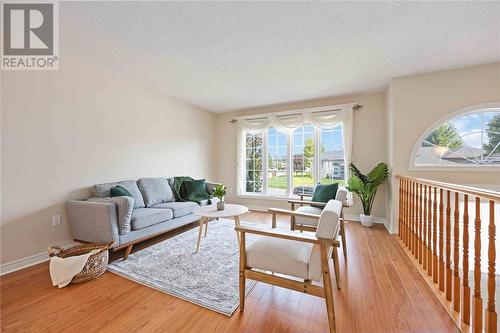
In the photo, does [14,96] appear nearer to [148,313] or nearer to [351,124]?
[148,313]

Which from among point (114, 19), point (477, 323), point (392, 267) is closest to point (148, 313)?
point (477, 323)

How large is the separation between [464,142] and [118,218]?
493 centimetres

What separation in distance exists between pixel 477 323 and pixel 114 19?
12.2 ft

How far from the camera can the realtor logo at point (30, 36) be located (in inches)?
76.1

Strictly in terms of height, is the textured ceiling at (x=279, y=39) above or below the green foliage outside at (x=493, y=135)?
above

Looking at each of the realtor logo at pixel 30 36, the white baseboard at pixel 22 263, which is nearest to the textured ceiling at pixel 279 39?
the realtor logo at pixel 30 36

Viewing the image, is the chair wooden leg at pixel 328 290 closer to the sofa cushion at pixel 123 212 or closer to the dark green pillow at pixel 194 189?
the sofa cushion at pixel 123 212

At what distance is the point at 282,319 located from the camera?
60.0 inches

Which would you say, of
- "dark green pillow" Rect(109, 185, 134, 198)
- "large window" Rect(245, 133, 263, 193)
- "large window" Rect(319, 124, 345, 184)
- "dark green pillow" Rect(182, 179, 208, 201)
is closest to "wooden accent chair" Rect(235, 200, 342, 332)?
"dark green pillow" Rect(109, 185, 134, 198)

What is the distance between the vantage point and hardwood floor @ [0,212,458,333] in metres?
1.45

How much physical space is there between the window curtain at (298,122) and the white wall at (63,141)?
1.95 m

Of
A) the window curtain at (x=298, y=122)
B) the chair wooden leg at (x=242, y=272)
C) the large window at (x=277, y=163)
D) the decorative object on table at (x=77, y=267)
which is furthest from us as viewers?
the large window at (x=277, y=163)

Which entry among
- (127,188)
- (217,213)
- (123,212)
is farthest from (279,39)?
(127,188)

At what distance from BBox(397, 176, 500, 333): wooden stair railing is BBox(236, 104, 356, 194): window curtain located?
141cm
